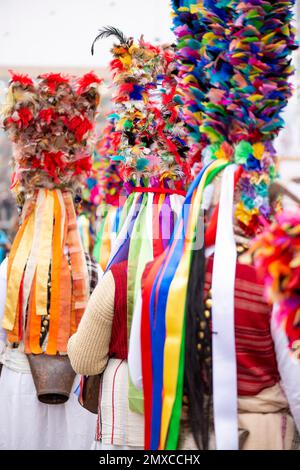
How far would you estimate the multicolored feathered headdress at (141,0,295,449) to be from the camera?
7.96 ft

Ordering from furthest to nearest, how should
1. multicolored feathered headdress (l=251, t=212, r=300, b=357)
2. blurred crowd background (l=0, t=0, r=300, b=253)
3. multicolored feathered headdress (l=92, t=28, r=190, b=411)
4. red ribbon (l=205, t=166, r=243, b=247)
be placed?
1. blurred crowd background (l=0, t=0, r=300, b=253)
2. multicolored feathered headdress (l=92, t=28, r=190, b=411)
3. red ribbon (l=205, t=166, r=243, b=247)
4. multicolored feathered headdress (l=251, t=212, r=300, b=357)

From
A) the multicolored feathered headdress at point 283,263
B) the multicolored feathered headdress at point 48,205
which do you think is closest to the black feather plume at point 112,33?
the multicolored feathered headdress at point 48,205

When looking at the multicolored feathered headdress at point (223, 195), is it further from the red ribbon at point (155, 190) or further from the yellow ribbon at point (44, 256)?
the yellow ribbon at point (44, 256)

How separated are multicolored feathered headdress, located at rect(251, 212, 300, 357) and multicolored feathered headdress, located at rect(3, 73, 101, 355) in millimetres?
2327

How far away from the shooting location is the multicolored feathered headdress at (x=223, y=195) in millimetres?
2426

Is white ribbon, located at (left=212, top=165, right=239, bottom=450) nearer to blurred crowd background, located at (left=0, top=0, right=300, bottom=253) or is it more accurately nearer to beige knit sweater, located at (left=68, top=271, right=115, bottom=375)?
beige knit sweater, located at (left=68, top=271, right=115, bottom=375)

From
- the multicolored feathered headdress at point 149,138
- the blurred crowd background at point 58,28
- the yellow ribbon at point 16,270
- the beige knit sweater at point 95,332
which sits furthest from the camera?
the blurred crowd background at point 58,28

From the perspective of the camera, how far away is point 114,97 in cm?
376

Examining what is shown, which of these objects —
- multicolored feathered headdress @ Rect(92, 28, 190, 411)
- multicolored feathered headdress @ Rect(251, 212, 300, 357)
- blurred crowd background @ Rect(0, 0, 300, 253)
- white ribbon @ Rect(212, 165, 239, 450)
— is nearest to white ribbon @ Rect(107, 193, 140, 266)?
multicolored feathered headdress @ Rect(92, 28, 190, 411)

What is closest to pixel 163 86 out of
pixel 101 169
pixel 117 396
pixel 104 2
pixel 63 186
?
pixel 63 186

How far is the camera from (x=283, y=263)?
1989 mm

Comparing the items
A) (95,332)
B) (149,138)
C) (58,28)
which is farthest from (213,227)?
(58,28)

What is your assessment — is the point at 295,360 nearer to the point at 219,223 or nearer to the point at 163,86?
the point at 219,223

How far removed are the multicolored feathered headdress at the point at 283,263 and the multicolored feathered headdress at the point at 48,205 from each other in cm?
233
